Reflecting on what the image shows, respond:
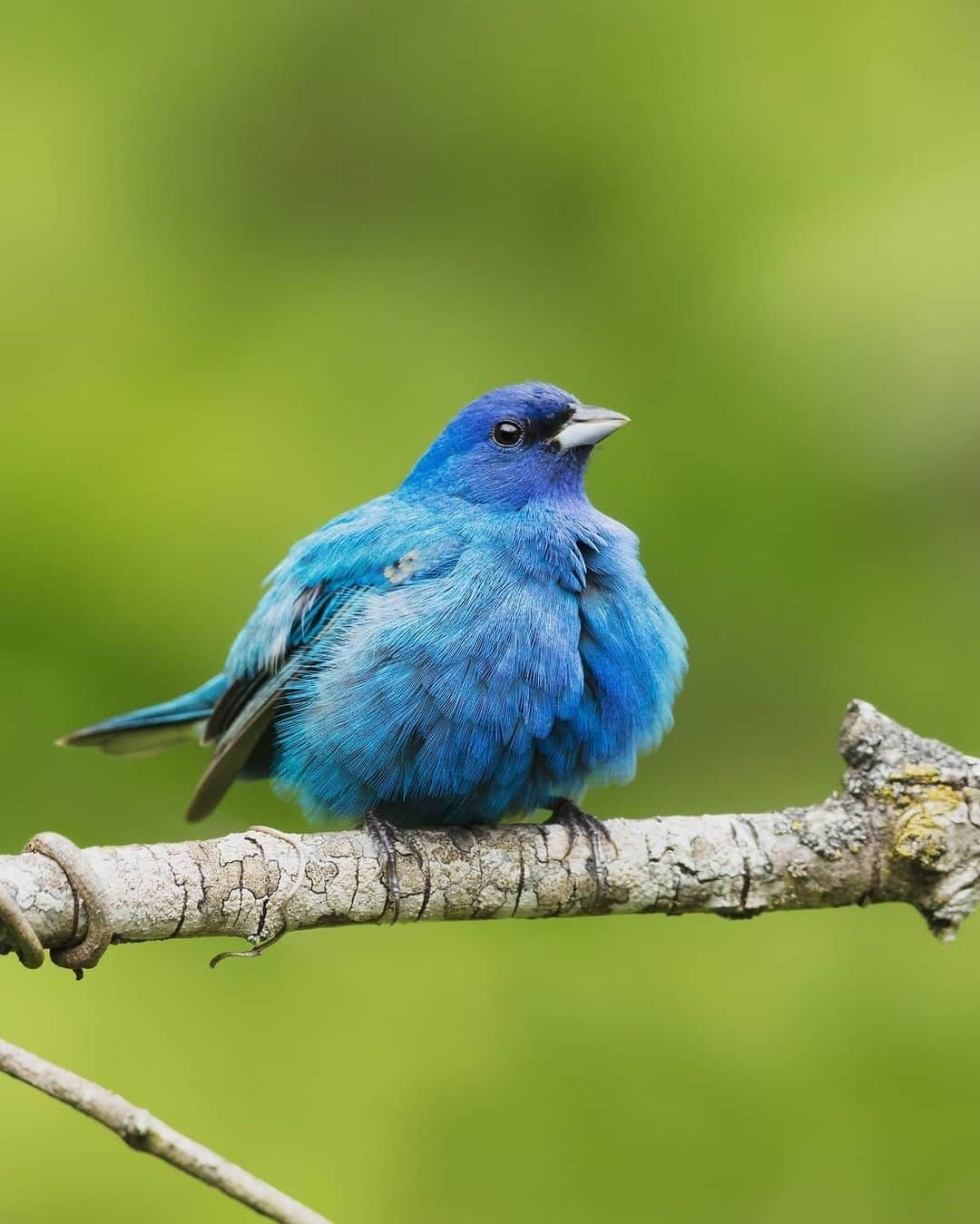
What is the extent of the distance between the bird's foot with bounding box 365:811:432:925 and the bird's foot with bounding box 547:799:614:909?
0.38 m

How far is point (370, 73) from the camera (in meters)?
7.25

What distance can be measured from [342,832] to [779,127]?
3865mm

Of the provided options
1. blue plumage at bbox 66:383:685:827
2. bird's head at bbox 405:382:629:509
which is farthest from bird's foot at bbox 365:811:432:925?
bird's head at bbox 405:382:629:509

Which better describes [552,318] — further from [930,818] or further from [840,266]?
[930,818]

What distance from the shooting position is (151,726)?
18.8ft

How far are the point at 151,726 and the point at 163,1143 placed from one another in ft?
10.7

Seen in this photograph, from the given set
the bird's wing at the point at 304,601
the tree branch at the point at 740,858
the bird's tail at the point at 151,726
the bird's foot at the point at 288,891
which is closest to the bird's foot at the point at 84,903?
the bird's foot at the point at 288,891

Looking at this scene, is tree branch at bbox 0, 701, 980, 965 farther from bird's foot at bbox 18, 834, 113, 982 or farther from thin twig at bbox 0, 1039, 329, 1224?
thin twig at bbox 0, 1039, 329, 1224

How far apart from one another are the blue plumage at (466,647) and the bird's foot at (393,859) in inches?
8.3

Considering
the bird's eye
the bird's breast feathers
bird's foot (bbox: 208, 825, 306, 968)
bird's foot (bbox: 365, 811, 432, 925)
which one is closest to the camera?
bird's foot (bbox: 208, 825, 306, 968)

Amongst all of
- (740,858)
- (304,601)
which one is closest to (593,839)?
(740,858)

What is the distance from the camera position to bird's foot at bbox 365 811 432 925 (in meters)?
4.17

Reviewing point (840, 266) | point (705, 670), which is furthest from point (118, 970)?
point (840, 266)

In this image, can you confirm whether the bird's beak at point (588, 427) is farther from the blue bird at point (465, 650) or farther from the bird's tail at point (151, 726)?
the bird's tail at point (151, 726)
